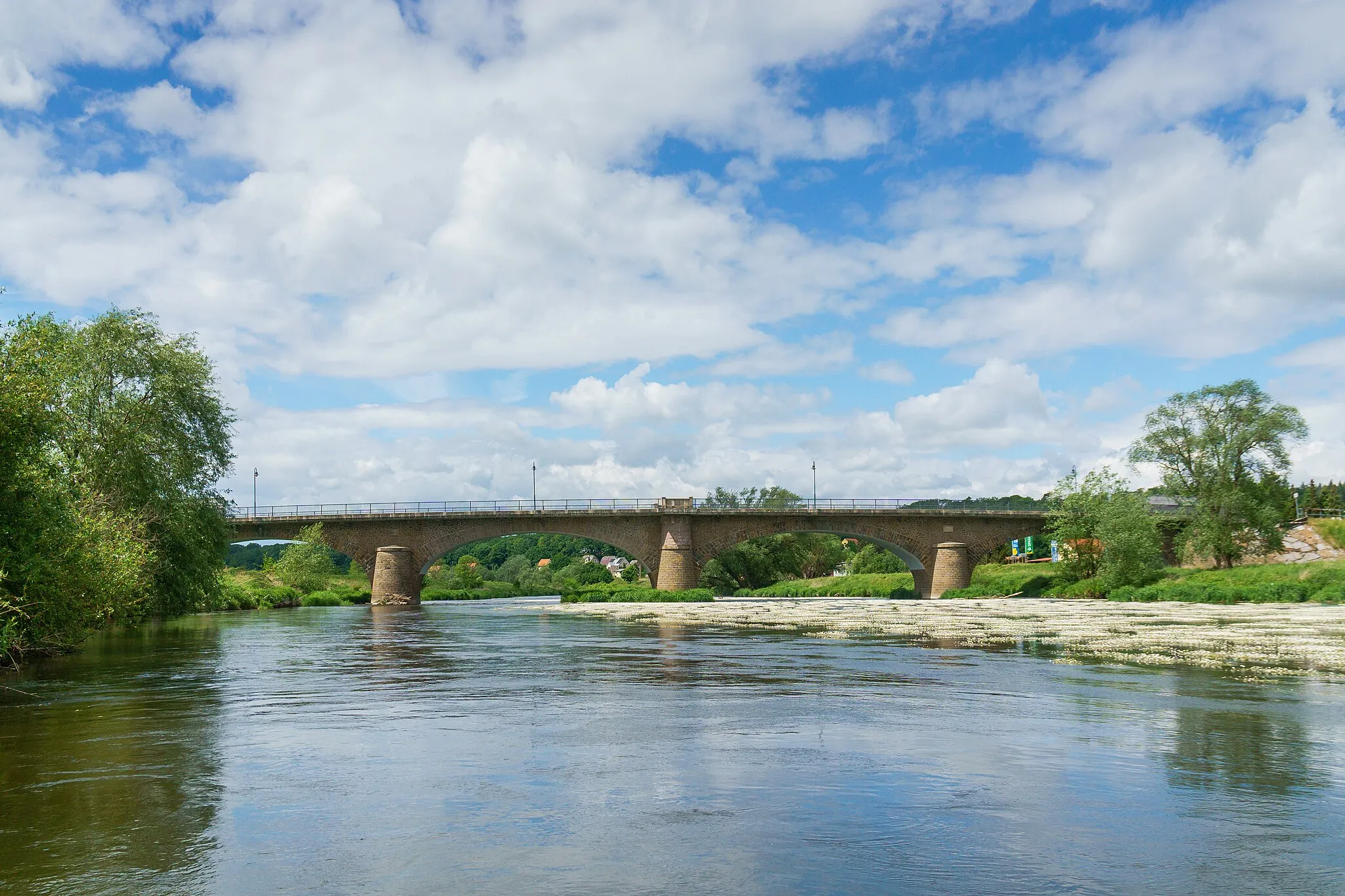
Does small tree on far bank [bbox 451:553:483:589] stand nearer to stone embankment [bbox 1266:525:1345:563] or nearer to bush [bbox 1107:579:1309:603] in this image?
bush [bbox 1107:579:1309:603]

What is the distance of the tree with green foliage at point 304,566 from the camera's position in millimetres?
82250

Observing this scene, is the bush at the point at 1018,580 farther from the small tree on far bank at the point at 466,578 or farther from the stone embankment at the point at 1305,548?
the small tree on far bank at the point at 466,578

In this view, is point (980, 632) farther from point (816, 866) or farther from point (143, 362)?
point (143, 362)

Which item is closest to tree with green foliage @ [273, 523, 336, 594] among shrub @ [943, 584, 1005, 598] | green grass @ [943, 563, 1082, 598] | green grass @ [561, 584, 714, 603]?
green grass @ [561, 584, 714, 603]

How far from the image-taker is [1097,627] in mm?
32594

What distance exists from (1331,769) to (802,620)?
110ft

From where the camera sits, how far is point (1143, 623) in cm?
3362

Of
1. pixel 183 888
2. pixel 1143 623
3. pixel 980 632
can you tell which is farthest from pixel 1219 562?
pixel 183 888

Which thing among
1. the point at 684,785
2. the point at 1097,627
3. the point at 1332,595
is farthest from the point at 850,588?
the point at 684,785

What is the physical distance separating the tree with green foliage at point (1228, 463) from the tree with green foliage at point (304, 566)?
6397 cm

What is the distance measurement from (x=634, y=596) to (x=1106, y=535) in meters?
32.7

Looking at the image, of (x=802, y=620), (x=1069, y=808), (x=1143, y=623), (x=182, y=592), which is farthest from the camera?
(x=802, y=620)

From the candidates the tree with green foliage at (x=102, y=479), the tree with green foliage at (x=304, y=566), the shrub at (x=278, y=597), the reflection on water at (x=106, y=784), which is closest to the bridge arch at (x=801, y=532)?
the tree with green foliage at (x=304, y=566)

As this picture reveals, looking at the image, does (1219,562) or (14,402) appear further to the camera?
(1219,562)
